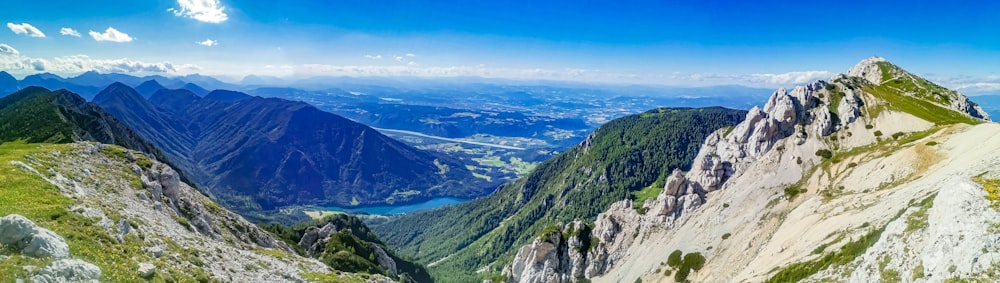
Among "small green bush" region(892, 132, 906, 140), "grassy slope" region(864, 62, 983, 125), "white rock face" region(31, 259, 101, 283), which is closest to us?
"white rock face" region(31, 259, 101, 283)

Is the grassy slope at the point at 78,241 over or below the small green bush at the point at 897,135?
below

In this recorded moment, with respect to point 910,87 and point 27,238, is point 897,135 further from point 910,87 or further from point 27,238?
point 27,238

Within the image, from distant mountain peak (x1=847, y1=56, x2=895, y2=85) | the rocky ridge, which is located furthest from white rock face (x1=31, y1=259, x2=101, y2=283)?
distant mountain peak (x1=847, y1=56, x2=895, y2=85)

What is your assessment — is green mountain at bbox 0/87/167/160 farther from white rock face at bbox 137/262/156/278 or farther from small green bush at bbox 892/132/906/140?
small green bush at bbox 892/132/906/140

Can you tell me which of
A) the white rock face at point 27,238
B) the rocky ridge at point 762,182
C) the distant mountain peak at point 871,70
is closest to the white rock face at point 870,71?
the distant mountain peak at point 871,70

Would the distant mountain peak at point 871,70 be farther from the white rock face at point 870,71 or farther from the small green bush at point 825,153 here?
the small green bush at point 825,153

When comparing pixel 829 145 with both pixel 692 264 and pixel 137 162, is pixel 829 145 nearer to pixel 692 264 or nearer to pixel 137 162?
pixel 692 264
